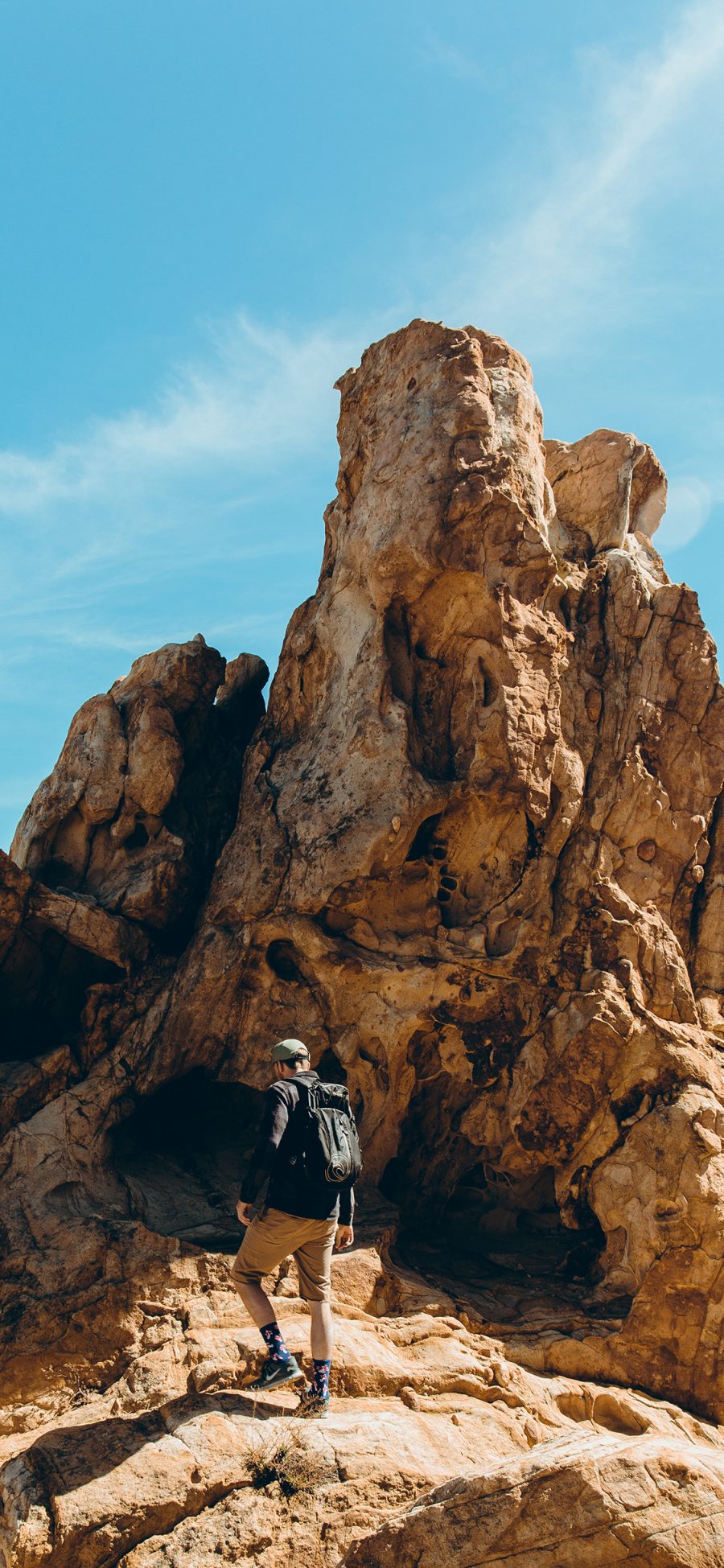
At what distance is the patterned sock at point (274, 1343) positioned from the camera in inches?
290

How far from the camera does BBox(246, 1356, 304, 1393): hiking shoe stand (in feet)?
23.9

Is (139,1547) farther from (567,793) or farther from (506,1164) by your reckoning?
(567,793)

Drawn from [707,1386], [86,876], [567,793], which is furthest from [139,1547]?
[567,793]

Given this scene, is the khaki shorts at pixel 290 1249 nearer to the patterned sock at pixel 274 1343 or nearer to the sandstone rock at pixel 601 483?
the patterned sock at pixel 274 1343

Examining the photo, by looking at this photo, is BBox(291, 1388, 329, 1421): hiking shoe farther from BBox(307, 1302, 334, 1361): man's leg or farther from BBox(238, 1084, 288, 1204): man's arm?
BBox(238, 1084, 288, 1204): man's arm

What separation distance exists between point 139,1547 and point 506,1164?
506 centimetres

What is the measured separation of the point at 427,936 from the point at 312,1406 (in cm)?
446

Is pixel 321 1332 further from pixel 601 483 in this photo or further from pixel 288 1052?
pixel 601 483

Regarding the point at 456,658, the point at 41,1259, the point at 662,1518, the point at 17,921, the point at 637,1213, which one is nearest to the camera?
the point at 662,1518

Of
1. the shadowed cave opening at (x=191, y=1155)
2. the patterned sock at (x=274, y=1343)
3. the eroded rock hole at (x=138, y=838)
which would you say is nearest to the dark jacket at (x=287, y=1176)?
the patterned sock at (x=274, y=1343)

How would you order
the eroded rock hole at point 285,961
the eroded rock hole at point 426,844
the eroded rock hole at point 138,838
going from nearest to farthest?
1. the eroded rock hole at point 285,961
2. the eroded rock hole at point 426,844
3. the eroded rock hole at point 138,838

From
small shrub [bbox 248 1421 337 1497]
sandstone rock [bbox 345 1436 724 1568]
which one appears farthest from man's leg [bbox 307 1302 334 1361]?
sandstone rock [bbox 345 1436 724 1568]

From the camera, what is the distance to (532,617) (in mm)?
11406

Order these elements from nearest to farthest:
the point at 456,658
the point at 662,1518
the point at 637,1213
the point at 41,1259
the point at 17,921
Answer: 1. the point at 662,1518
2. the point at 41,1259
3. the point at 637,1213
4. the point at 17,921
5. the point at 456,658
